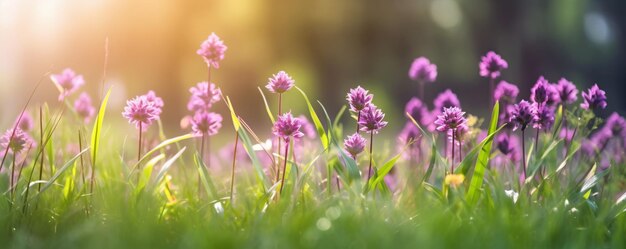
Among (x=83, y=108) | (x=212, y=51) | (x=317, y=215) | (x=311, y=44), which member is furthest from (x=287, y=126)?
(x=311, y=44)

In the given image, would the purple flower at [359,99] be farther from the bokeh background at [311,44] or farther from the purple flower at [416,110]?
the bokeh background at [311,44]

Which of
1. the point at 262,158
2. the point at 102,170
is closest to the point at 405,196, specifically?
the point at 102,170

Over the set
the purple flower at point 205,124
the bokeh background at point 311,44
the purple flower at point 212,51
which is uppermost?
the bokeh background at point 311,44

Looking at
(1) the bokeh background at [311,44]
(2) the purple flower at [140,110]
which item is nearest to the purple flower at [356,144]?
(2) the purple flower at [140,110]

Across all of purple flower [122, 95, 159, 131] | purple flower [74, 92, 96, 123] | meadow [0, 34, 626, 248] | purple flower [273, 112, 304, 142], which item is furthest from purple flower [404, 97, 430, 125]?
purple flower [74, 92, 96, 123]

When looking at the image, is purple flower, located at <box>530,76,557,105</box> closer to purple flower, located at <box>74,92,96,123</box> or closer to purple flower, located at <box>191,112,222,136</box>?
purple flower, located at <box>191,112,222,136</box>

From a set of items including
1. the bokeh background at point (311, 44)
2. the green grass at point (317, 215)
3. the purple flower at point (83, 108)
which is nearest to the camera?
the green grass at point (317, 215)

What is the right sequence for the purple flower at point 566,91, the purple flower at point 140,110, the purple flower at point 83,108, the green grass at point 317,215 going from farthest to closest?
the purple flower at point 83,108
the purple flower at point 566,91
the purple flower at point 140,110
the green grass at point 317,215

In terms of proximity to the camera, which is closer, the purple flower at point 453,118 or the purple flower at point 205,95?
the purple flower at point 453,118
